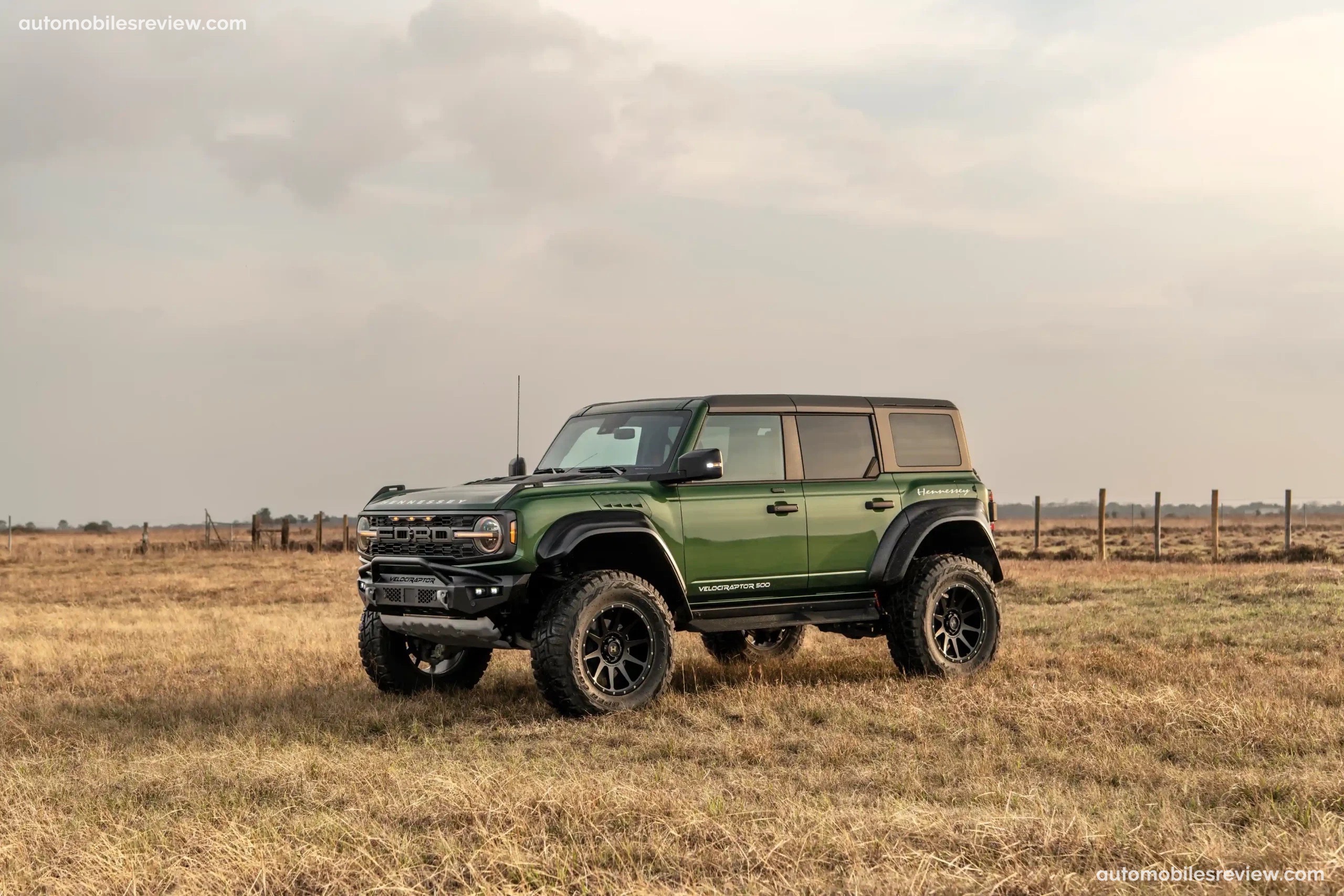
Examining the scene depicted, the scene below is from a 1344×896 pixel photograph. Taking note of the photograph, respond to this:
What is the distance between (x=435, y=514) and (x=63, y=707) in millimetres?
3759

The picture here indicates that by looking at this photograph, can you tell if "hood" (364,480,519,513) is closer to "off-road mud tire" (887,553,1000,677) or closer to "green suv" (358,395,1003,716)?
"green suv" (358,395,1003,716)

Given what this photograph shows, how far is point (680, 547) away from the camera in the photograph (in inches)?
373

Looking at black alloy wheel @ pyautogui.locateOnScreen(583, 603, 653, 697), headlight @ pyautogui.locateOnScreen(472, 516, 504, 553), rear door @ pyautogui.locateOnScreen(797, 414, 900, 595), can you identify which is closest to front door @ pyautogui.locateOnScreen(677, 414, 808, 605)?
rear door @ pyautogui.locateOnScreen(797, 414, 900, 595)

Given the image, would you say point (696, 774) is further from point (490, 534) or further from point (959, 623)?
point (959, 623)

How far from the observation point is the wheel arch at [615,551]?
8898 millimetres

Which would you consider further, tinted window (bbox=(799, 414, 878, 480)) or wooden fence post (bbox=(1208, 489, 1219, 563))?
wooden fence post (bbox=(1208, 489, 1219, 563))

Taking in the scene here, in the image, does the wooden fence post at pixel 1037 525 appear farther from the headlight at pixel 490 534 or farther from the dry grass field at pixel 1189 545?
the headlight at pixel 490 534

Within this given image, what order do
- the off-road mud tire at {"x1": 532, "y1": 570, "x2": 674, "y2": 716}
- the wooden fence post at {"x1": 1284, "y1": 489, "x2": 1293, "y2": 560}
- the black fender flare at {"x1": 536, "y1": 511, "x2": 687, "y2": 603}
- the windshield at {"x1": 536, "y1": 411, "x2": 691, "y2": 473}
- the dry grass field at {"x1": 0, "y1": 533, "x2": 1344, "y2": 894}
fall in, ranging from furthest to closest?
the wooden fence post at {"x1": 1284, "y1": 489, "x2": 1293, "y2": 560}, the windshield at {"x1": 536, "y1": 411, "x2": 691, "y2": 473}, the black fender flare at {"x1": 536, "y1": 511, "x2": 687, "y2": 603}, the off-road mud tire at {"x1": 532, "y1": 570, "x2": 674, "y2": 716}, the dry grass field at {"x1": 0, "y1": 533, "x2": 1344, "y2": 894}

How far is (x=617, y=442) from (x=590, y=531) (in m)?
Answer: 1.40

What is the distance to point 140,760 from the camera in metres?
7.86

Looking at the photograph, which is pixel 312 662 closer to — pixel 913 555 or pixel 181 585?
pixel 913 555

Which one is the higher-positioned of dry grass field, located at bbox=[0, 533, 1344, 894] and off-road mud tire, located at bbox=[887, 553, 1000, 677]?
off-road mud tire, located at bbox=[887, 553, 1000, 677]

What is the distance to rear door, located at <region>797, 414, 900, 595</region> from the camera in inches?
402

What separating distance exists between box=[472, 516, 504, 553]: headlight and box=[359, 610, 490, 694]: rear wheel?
1.70 m
